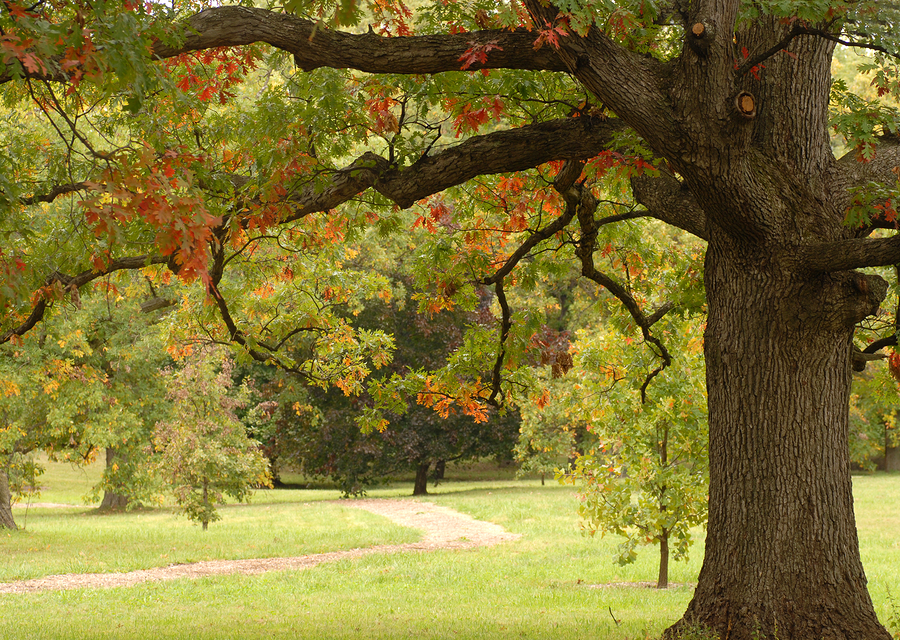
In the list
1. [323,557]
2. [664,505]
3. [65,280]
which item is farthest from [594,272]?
[323,557]

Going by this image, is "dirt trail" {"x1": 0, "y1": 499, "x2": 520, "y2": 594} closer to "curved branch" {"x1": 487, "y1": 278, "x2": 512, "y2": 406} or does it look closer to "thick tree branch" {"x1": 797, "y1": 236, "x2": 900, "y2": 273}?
"curved branch" {"x1": 487, "y1": 278, "x2": 512, "y2": 406}

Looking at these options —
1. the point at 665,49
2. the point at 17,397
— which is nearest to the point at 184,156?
the point at 665,49

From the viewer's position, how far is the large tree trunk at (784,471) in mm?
4949

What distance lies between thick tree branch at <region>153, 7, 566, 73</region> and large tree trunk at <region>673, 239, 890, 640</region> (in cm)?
210

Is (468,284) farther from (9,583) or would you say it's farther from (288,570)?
(9,583)

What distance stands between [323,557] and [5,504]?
884cm

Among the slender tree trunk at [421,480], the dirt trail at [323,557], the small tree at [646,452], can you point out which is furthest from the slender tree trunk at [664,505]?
the slender tree trunk at [421,480]

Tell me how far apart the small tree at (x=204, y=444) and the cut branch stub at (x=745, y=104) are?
1268 centimetres

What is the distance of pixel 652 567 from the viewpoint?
12.1m

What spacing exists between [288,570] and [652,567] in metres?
5.60

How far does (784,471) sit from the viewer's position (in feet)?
16.6

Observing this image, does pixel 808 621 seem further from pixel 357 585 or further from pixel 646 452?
pixel 357 585

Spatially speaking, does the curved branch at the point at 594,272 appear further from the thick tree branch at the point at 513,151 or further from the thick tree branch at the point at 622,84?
the thick tree branch at the point at 622,84

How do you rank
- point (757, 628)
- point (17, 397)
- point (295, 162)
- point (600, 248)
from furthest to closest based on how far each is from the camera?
1. point (17, 397)
2. point (600, 248)
3. point (295, 162)
4. point (757, 628)
